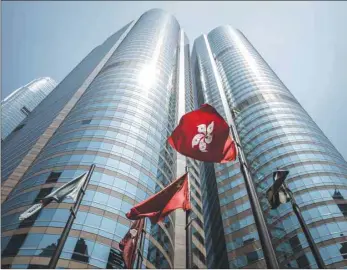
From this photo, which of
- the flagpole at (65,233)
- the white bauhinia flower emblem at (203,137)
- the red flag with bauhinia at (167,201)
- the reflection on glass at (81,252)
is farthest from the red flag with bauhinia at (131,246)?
the white bauhinia flower emblem at (203,137)

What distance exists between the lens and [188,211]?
15273 millimetres

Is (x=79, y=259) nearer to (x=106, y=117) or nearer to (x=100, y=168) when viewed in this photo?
(x=100, y=168)

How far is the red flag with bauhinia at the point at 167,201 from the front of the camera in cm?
1711

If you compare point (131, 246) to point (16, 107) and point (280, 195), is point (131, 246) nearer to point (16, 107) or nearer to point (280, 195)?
point (280, 195)

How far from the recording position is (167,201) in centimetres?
1733

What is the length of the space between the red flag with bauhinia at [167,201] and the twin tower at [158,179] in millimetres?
17061

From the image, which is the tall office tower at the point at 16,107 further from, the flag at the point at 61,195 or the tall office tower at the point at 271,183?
the flag at the point at 61,195

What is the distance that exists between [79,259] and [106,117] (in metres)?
27.9

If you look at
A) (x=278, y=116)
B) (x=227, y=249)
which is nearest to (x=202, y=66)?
(x=278, y=116)

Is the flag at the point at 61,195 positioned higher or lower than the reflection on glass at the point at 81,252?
lower

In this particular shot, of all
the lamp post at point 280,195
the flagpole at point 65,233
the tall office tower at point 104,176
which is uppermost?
the tall office tower at point 104,176

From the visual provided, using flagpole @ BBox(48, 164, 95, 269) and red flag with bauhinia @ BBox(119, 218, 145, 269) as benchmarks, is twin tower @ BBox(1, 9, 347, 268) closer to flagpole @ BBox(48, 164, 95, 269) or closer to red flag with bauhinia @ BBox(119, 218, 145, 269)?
red flag with bauhinia @ BBox(119, 218, 145, 269)

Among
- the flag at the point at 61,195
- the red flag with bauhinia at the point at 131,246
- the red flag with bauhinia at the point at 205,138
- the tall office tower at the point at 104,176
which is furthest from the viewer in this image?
the tall office tower at the point at 104,176

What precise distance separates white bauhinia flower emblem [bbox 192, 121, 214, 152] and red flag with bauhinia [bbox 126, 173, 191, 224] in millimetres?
2117
